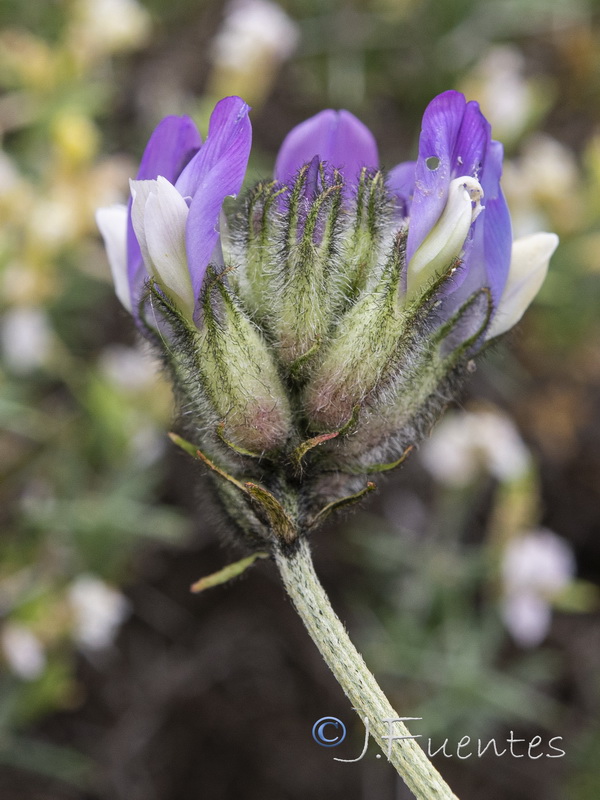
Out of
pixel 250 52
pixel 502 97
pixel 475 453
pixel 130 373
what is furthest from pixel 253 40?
pixel 475 453

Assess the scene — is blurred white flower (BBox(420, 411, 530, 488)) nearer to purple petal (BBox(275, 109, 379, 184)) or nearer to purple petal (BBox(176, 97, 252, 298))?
purple petal (BBox(275, 109, 379, 184))

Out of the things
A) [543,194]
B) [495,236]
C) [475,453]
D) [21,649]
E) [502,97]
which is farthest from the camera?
[502,97]

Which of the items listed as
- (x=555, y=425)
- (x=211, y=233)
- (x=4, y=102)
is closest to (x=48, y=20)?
(x=4, y=102)

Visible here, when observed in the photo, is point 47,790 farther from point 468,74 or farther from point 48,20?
point 468,74

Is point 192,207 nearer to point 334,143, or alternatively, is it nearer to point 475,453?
point 334,143

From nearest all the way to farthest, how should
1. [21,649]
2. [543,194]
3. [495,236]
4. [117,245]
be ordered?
[495,236] < [117,245] < [21,649] < [543,194]

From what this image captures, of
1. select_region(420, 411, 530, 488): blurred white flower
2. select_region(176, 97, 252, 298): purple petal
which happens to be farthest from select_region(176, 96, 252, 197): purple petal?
select_region(420, 411, 530, 488): blurred white flower
